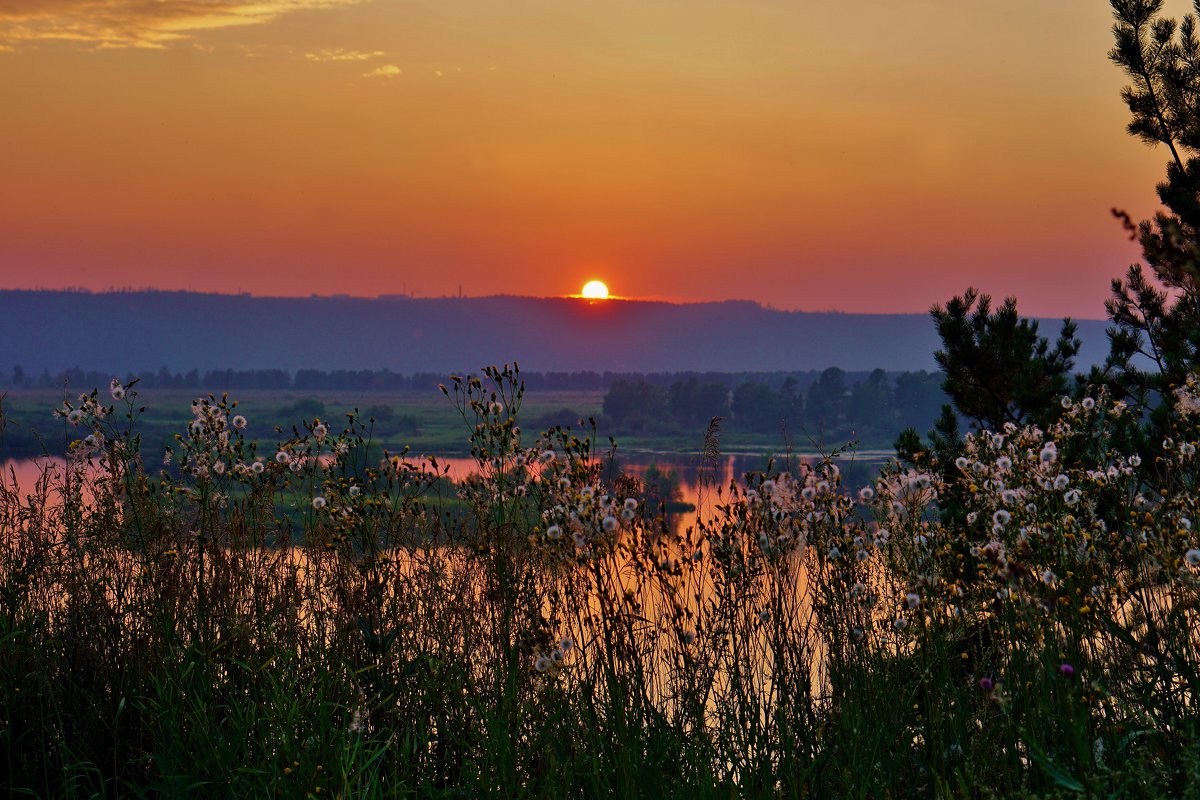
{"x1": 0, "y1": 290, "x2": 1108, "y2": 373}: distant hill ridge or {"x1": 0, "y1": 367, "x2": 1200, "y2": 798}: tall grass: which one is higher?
{"x1": 0, "y1": 290, "x2": 1108, "y2": 373}: distant hill ridge

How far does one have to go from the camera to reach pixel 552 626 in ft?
16.4

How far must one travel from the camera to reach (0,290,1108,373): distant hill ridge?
15638 cm

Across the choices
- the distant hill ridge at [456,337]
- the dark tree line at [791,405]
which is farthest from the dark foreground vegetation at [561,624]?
the distant hill ridge at [456,337]

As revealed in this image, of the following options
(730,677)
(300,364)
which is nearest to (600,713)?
(730,677)

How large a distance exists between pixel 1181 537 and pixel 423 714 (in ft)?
10.8

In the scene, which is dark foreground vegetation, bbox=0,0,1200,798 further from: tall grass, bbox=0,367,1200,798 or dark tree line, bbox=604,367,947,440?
dark tree line, bbox=604,367,947,440

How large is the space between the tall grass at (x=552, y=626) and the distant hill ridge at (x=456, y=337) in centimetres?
13908

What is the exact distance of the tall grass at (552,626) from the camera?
386cm

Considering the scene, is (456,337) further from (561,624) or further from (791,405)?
(561,624)

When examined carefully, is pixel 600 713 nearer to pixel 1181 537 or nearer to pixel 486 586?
pixel 486 586

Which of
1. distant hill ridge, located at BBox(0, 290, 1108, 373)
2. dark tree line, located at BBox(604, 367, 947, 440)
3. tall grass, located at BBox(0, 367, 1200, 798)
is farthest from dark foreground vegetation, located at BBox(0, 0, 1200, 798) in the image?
distant hill ridge, located at BBox(0, 290, 1108, 373)

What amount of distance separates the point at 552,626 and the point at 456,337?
175021 millimetres

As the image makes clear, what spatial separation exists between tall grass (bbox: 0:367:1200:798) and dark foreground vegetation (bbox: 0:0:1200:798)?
2cm

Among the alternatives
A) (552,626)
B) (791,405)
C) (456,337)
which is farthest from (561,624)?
(456,337)
